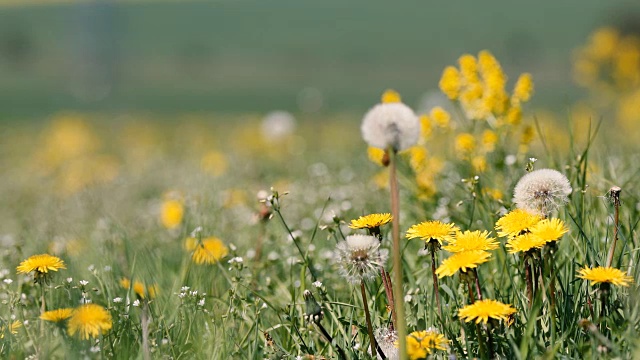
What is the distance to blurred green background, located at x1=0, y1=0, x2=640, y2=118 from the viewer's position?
184 ft

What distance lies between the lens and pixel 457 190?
3.47 metres

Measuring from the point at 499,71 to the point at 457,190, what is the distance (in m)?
0.57

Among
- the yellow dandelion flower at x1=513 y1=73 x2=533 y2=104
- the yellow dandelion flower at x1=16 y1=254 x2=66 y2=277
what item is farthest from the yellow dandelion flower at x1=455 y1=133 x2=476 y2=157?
the yellow dandelion flower at x1=16 y1=254 x2=66 y2=277

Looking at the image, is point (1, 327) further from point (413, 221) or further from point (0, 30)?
point (0, 30)

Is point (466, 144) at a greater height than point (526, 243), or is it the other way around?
point (466, 144)

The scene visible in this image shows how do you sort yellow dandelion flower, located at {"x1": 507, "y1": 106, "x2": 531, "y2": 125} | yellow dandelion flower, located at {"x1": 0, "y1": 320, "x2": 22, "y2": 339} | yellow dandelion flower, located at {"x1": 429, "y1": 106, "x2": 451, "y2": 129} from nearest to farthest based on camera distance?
yellow dandelion flower, located at {"x1": 0, "y1": 320, "x2": 22, "y2": 339}
yellow dandelion flower, located at {"x1": 507, "y1": 106, "x2": 531, "y2": 125}
yellow dandelion flower, located at {"x1": 429, "y1": 106, "x2": 451, "y2": 129}

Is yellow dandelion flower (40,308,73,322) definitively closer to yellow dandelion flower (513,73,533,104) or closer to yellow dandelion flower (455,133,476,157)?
yellow dandelion flower (455,133,476,157)

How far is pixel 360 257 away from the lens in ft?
5.64

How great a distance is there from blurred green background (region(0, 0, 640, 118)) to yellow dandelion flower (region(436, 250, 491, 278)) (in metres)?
49.1

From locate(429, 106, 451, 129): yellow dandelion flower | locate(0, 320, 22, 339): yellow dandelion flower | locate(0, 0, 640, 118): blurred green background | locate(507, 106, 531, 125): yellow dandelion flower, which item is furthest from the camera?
locate(0, 0, 640, 118): blurred green background

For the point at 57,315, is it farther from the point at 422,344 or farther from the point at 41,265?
the point at 422,344

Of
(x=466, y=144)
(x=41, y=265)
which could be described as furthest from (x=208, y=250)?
(x=466, y=144)

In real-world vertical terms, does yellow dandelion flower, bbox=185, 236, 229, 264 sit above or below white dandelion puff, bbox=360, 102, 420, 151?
below

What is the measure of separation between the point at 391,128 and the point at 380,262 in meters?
0.34
